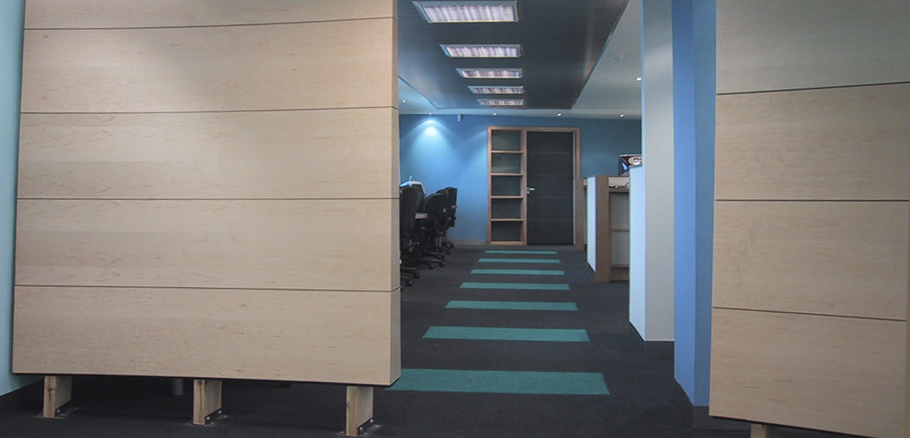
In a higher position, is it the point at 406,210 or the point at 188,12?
the point at 188,12

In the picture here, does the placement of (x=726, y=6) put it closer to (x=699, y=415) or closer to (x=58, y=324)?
(x=699, y=415)

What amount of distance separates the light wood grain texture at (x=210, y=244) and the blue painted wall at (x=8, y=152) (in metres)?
0.05

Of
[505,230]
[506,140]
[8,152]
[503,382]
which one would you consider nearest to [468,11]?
[503,382]

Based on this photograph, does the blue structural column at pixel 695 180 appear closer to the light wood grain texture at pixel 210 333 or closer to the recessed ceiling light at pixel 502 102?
the light wood grain texture at pixel 210 333

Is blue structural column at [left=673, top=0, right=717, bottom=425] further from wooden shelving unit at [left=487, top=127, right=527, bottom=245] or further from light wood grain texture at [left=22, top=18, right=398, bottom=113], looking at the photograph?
wooden shelving unit at [left=487, top=127, right=527, bottom=245]

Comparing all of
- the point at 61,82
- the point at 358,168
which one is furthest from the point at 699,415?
the point at 61,82

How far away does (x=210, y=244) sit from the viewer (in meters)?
2.70

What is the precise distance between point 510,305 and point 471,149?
7.11 m

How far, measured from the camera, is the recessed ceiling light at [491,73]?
26.6 ft

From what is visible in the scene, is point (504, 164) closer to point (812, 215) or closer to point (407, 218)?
point (407, 218)

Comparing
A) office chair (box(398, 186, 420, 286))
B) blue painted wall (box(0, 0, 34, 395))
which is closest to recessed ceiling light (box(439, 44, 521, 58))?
office chair (box(398, 186, 420, 286))

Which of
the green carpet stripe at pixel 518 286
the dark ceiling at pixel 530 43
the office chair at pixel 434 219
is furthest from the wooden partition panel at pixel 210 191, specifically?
the office chair at pixel 434 219

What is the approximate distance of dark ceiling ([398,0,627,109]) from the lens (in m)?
5.42

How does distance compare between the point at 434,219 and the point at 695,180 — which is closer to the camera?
the point at 695,180
